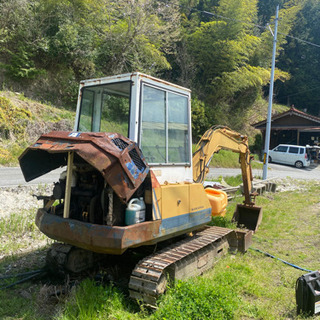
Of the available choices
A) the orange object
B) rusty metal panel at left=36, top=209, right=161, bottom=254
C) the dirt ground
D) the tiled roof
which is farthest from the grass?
the tiled roof

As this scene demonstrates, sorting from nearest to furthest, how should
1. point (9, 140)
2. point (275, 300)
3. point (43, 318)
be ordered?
point (43, 318)
point (275, 300)
point (9, 140)

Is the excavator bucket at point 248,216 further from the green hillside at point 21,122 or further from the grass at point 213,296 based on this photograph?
the green hillside at point 21,122

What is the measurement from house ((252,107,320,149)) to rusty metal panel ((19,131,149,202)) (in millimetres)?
26754

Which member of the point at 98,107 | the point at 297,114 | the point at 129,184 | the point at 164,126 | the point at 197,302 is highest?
the point at 297,114

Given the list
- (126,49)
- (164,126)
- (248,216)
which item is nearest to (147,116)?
(164,126)

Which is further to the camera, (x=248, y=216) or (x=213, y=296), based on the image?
(x=248, y=216)

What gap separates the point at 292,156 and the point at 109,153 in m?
23.5

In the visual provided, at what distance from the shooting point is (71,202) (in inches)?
149

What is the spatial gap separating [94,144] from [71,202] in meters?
0.97

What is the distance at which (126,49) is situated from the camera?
2011 centimetres

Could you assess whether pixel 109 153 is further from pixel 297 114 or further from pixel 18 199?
pixel 297 114

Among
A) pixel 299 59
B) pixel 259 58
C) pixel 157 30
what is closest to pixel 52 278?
pixel 157 30

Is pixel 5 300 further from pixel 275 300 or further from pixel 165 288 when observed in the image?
pixel 275 300

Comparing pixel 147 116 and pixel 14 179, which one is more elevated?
pixel 147 116
